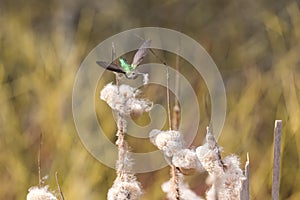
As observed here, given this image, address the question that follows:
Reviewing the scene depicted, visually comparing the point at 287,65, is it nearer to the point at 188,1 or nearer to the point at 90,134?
the point at 90,134

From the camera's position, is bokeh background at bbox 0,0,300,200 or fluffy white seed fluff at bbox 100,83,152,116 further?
bokeh background at bbox 0,0,300,200

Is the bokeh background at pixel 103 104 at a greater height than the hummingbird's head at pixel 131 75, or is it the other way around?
the bokeh background at pixel 103 104

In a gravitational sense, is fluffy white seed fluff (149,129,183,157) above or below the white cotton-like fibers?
above

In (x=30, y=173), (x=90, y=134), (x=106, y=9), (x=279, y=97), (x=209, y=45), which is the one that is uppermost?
(x=106, y=9)

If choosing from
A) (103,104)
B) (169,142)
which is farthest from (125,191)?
(103,104)

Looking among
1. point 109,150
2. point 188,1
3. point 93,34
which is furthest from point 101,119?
point 188,1

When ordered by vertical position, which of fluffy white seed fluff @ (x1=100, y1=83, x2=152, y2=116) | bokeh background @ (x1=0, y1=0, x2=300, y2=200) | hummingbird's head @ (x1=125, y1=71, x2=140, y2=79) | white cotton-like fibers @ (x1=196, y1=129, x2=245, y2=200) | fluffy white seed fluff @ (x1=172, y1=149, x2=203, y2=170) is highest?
bokeh background @ (x1=0, y1=0, x2=300, y2=200)

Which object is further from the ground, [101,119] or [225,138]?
[101,119]
